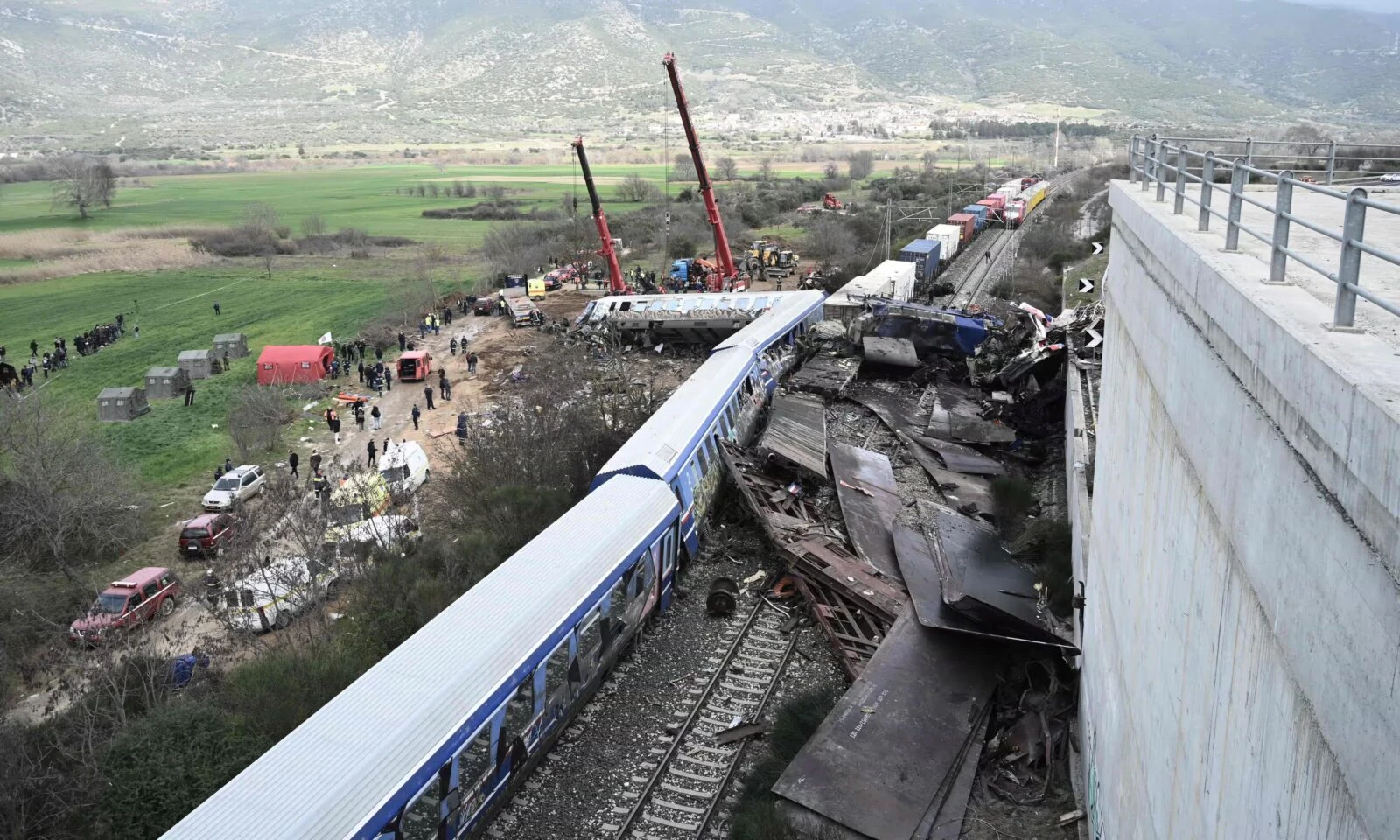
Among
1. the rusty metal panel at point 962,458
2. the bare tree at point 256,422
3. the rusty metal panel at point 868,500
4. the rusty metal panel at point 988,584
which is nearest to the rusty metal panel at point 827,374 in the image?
the rusty metal panel at point 962,458

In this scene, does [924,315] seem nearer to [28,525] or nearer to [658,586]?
[658,586]

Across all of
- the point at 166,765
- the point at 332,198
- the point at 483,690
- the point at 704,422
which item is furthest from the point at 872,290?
the point at 332,198

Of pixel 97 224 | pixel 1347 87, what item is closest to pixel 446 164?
pixel 97 224

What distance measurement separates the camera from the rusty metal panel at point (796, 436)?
71.4 ft

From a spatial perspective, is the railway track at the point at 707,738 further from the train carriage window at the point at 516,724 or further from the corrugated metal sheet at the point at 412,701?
the corrugated metal sheet at the point at 412,701

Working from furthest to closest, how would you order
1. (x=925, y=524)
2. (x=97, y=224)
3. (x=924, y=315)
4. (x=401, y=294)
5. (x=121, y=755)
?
(x=97, y=224) < (x=401, y=294) < (x=924, y=315) < (x=925, y=524) < (x=121, y=755)

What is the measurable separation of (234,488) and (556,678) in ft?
57.3

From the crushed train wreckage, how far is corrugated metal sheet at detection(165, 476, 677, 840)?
3814 mm

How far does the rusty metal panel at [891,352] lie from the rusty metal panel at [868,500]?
28.4 feet

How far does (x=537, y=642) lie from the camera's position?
12.3 m

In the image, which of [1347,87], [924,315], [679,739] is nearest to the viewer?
[679,739]

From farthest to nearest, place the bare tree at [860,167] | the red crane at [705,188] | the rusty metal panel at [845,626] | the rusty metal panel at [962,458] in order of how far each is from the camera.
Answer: the bare tree at [860,167]
the red crane at [705,188]
the rusty metal panel at [962,458]
the rusty metal panel at [845,626]

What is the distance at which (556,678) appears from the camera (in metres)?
12.8

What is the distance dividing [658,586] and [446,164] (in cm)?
16392
